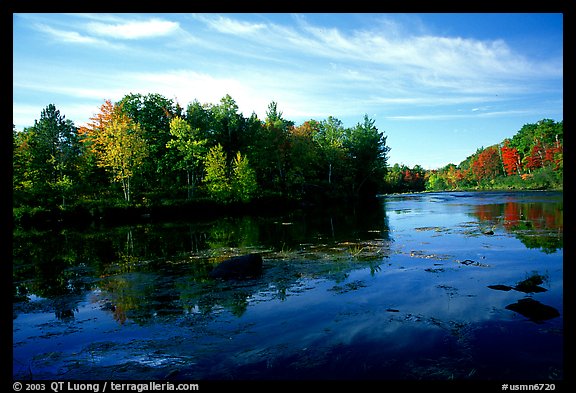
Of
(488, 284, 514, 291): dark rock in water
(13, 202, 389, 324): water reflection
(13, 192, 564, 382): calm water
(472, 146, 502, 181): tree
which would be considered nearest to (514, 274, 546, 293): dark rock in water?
(13, 192, 564, 382): calm water

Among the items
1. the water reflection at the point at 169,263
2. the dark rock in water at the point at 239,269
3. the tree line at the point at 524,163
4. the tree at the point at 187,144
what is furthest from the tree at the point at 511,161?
the dark rock in water at the point at 239,269

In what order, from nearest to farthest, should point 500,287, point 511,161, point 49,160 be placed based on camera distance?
point 500,287, point 49,160, point 511,161

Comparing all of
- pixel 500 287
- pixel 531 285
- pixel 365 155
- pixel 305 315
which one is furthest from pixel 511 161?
pixel 305 315

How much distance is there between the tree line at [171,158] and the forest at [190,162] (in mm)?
169

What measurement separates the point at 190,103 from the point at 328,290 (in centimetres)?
6010

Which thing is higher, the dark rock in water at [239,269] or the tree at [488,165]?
the tree at [488,165]

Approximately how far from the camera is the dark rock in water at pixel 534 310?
8812 millimetres

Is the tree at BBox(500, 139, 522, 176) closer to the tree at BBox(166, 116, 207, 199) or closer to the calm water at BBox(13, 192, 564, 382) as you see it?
the tree at BBox(166, 116, 207, 199)

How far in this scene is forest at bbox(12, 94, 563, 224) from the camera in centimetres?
4381

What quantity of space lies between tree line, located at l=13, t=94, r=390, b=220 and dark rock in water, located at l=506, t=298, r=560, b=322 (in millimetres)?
42486

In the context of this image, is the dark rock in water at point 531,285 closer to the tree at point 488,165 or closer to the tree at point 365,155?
the tree at point 365,155

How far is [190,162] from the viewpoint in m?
56.6

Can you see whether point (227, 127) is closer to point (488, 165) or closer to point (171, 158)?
point (171, 158)

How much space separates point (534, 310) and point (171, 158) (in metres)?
53.7
